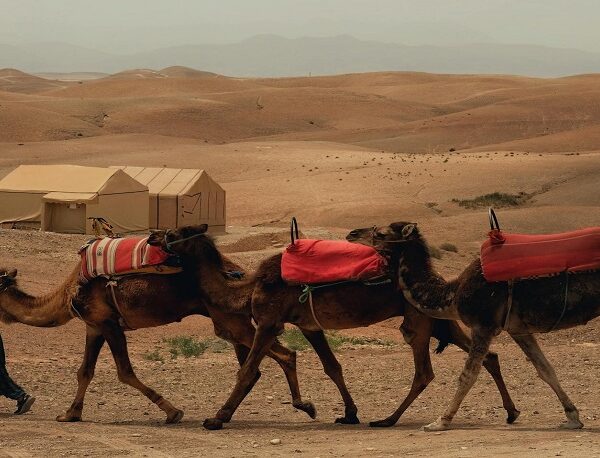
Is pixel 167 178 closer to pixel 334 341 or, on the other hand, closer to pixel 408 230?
pixel 334 341

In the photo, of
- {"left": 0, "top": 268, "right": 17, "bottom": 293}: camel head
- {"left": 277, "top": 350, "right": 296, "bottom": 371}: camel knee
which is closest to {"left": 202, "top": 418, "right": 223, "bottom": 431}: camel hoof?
{"left": 277, "top": 350, "right": 296, "bottom": 371}: camel knee

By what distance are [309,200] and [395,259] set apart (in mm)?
29646

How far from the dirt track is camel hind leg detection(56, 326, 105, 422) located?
0.90ft

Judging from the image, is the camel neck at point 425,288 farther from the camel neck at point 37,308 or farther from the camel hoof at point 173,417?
the camel neck at point 37,308

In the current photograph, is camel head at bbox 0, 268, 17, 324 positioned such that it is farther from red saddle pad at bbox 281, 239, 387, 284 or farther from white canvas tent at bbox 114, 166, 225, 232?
white canvas tent at bbox 114, 166, 225, 232

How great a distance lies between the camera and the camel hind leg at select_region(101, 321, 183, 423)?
11.2 metres

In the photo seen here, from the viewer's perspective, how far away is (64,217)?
30.0 meters

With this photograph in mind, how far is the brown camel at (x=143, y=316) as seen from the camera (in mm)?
11320

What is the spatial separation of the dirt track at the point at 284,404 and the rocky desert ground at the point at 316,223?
34 millimetres

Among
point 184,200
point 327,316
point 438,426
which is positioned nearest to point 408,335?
point 327,316

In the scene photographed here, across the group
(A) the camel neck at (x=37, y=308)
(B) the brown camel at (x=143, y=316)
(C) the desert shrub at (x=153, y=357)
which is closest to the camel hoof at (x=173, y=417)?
(B) the brown camel at (x=143, y=316)

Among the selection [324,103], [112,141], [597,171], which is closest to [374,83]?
[324,103]

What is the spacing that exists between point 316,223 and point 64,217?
826cm

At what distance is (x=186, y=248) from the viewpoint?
1133cm
